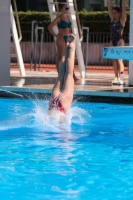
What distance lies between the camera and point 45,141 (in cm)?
711

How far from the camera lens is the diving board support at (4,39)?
42.1 ft

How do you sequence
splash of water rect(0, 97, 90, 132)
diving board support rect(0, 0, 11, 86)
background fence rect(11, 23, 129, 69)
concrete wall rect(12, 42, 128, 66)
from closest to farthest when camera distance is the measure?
splash of water rect(0, 97, 90, 132) → diving board support rect(0, 0, 11, 86) → background fence rect(11, 23, 129, 69) → concrete wall rect(12, 42, 128, 66)

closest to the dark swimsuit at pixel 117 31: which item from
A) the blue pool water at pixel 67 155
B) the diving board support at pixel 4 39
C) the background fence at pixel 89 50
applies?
the diving board support at pixel 4 39

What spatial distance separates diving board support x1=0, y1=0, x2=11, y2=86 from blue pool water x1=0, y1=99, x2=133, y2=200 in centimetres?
326

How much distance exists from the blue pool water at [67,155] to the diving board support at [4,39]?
10.7 feet

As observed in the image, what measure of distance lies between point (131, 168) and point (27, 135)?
2.11 metres

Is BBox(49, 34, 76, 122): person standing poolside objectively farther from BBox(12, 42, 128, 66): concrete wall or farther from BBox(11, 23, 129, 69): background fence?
BBox(12, 42, 128, 66): concrete wall

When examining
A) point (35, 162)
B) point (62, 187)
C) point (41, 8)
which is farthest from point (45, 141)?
point (41, 8)

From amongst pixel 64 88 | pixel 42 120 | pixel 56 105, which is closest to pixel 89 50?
pixel 42 120

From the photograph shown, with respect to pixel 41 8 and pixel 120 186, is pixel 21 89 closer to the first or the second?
pixel 120 186

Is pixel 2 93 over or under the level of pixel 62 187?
under

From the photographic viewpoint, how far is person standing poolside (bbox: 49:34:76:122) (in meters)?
7.61

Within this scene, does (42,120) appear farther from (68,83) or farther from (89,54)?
(89,54)

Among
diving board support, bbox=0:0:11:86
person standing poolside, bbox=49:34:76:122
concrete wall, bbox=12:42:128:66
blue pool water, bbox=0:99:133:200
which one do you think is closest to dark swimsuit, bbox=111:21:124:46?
diving board support, bbox=0:0:11:86
